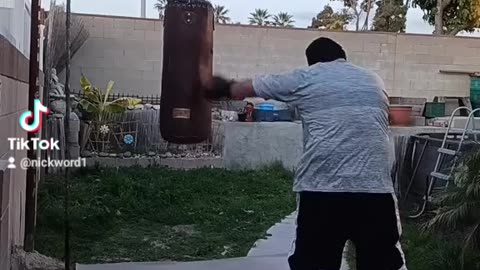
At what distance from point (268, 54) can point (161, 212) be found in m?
7.92

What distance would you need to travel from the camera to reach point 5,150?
430cm

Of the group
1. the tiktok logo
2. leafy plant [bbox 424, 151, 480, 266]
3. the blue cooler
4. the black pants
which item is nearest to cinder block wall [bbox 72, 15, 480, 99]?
the blue cooler

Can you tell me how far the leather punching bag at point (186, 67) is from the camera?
421 cm

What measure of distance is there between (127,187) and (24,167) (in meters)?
3.57

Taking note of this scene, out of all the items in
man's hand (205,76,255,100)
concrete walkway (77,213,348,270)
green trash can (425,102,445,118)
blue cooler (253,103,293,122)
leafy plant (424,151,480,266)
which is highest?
man's hand (205,76,255,100)

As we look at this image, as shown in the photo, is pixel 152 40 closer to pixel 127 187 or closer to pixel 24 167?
pixel 127 187

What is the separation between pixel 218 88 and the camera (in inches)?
159

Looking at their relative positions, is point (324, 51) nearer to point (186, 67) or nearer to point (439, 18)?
point (186, 67)

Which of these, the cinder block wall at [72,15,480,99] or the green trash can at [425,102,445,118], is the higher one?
the cinder block wall at [72,15,480,99]

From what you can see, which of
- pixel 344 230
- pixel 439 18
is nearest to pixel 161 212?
pixel 344 230

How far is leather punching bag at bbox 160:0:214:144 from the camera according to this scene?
421 cm

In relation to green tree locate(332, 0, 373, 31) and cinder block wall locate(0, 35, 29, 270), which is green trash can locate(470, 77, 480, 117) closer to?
cinder block wall locate(0, 35, 29, 270)

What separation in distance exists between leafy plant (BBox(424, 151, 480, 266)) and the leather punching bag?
2.08 metres

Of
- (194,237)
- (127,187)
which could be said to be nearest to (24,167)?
(194,237)
